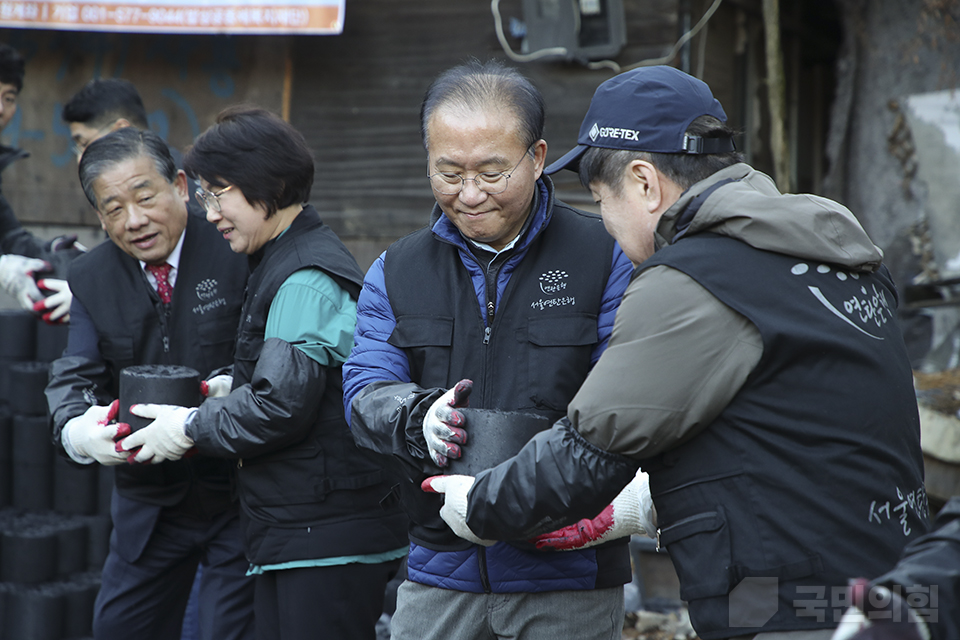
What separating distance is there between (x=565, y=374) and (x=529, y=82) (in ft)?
2.42

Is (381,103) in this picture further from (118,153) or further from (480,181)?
(480,181)

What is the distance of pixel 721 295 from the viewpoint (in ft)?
4.81

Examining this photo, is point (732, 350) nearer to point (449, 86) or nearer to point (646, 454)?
point (646, 454)

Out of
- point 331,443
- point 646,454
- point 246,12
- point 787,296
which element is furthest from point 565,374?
point 246,12

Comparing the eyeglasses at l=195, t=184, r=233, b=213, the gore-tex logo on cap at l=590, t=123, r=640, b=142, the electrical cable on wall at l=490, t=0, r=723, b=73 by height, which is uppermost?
the electrical cable on wall at l=490, t=0, r=723, b=73

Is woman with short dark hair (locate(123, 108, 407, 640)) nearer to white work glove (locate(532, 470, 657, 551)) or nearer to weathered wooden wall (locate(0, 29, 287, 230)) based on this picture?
white work glove (locate(532, 470, 657, 551))

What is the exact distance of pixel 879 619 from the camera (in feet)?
3.84

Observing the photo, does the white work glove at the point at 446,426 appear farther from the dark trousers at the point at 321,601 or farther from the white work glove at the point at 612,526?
the dark trousers at the point at 321,601

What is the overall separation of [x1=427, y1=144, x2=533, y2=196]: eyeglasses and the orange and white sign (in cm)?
314

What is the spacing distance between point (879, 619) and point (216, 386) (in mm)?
2145

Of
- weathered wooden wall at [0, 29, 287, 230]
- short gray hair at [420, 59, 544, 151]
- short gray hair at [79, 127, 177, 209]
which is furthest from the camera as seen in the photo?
weathered wooden wall at [0, 29, 287, 230]

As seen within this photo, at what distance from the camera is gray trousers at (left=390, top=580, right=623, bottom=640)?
205cm

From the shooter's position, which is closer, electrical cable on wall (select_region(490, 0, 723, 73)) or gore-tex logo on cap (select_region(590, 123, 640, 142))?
gore-tex logo on cap (select_region(590, 123, 640, 142))

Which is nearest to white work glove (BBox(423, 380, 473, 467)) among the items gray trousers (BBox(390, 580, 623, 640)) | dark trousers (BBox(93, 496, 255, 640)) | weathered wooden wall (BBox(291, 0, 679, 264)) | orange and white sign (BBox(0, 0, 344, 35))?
gray trousers (BBox(390, 580, 623, 640))
